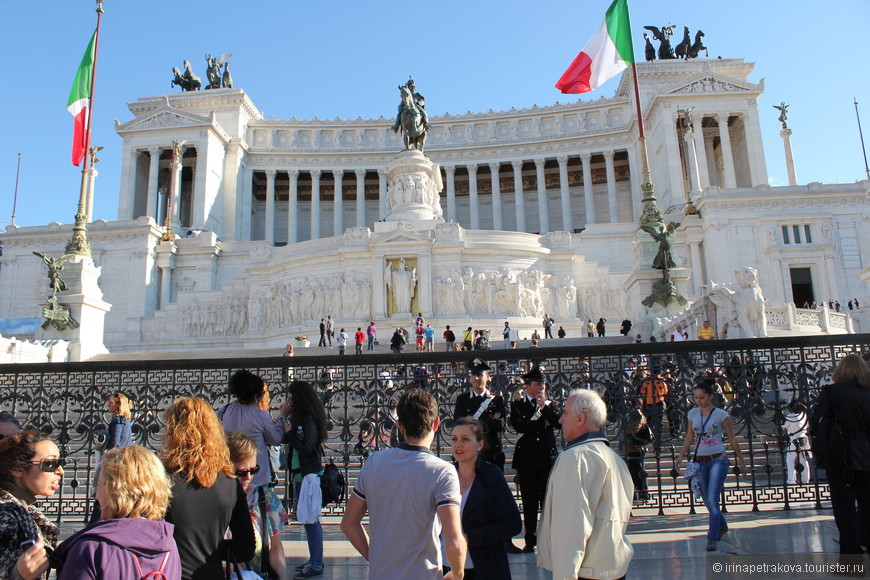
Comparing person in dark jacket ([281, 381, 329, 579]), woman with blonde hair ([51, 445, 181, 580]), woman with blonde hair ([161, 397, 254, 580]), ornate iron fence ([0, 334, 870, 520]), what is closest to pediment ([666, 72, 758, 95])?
ornate iron fence ([0, 334, 870, 520])

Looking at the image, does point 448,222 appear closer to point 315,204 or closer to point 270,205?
point 315,204

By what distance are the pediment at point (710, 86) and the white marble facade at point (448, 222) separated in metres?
0.15

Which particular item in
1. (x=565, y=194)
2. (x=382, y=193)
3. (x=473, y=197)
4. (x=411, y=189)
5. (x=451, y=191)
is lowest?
(x=411, y=189)

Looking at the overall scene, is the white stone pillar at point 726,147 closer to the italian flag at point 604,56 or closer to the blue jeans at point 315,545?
the italian flag at point 604,56

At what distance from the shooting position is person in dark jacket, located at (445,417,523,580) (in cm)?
423

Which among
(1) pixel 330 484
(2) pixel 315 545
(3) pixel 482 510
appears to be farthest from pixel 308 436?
(3) pixel 482 510

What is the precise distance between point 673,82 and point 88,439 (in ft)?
201

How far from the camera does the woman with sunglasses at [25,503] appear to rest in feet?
10.2

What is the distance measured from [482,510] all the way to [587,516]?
85 centimetres

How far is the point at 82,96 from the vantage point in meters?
24.3

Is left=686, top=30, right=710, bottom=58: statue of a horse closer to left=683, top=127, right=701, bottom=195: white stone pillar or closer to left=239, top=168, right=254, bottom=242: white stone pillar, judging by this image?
left=683, top=127, right=701, bottom=195: white stone pillar

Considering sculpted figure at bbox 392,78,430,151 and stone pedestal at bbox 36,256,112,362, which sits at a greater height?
sculpted figure at bbox 392,78,430,151

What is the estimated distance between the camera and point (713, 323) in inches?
654

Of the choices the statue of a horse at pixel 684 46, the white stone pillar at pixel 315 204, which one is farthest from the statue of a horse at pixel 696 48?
the white stone pillar at pixel 315 204
